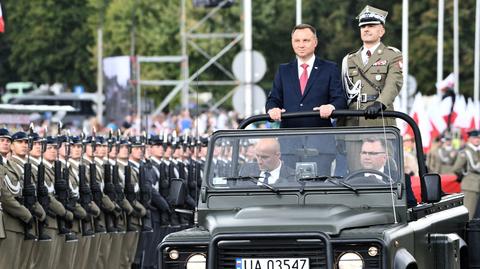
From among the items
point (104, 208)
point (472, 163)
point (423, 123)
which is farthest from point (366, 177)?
point (423, 123)

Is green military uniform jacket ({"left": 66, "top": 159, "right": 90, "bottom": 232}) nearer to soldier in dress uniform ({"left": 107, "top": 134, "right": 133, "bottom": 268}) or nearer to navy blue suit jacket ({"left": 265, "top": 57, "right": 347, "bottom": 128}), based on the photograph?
soldier in dress uniform ({"left": 107, "top": 134, "right": 133, "bottom": 268})

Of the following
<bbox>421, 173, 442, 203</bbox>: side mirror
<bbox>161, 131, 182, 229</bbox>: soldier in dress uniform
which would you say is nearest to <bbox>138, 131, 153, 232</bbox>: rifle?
<bbox>161, 131, 182, 229</bbox>: soldier in dress uniform

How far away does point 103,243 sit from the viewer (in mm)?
22531

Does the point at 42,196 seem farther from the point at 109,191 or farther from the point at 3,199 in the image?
the point at 109,191

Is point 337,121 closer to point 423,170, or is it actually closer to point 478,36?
point 423,170

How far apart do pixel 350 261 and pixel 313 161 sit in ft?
4.89

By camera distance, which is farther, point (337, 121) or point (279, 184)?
point (337, 121)

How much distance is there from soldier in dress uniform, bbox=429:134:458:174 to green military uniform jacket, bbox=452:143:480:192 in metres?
3.79

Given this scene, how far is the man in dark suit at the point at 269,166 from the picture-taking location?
545 inches

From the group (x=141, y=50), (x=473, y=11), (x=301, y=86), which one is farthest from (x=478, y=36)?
(x=301, y=86)

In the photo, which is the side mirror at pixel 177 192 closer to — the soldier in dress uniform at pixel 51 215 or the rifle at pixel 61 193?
the soldier in dress uniform at pixel 51 215

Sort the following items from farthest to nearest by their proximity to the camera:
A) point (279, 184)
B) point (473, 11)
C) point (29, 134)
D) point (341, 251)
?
point (473, 11) → point (29, 134) → point (279, 184) → point (341, 251)

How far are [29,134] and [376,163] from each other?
655 centimetres

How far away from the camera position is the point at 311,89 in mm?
15297
